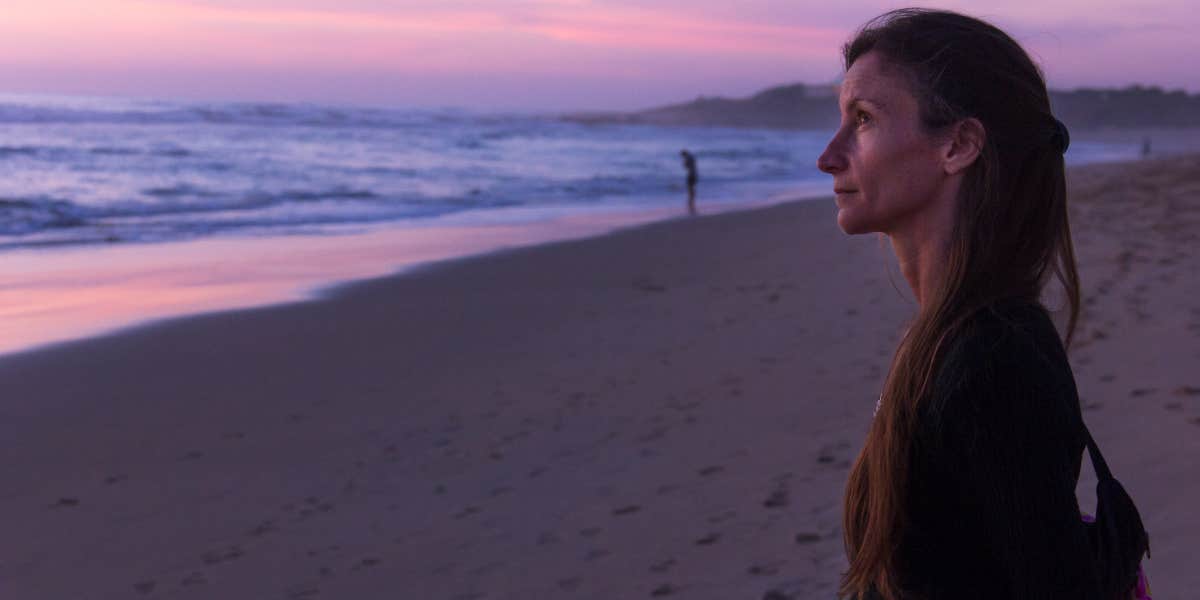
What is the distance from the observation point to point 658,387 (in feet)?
23.0

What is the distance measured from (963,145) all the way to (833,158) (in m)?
0.18

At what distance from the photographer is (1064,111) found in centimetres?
12500

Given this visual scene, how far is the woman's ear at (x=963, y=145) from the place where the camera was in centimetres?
129

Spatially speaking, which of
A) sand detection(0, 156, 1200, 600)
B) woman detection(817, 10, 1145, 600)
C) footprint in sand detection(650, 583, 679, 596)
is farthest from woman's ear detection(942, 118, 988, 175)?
footprint in sand detection(650, 583, 679, 596)

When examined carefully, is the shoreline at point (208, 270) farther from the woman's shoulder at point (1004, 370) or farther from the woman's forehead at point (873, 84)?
the woman's shoulder at point (1004, 370)

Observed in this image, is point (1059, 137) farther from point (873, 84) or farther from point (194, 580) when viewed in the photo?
point (194, 580)

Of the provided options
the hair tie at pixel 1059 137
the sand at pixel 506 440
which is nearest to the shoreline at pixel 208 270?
the sand at pixel 506 440

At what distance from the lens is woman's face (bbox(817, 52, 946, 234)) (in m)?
1.34

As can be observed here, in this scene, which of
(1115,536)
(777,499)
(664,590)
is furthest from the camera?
(777,499)

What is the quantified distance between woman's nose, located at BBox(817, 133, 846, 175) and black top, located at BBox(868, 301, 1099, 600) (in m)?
0.32

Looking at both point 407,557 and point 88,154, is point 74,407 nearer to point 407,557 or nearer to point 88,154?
point 407,557

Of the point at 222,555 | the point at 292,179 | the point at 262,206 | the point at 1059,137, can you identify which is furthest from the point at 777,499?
the point at 292,179

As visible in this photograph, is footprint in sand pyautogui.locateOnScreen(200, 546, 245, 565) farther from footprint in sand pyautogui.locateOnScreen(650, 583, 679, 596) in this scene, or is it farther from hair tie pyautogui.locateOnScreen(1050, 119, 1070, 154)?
hair tie pyautogui.locateOnScreen(1050, 119, 1070, 154)

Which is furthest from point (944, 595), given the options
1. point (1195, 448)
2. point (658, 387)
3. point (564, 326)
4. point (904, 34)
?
point (564, 326)
